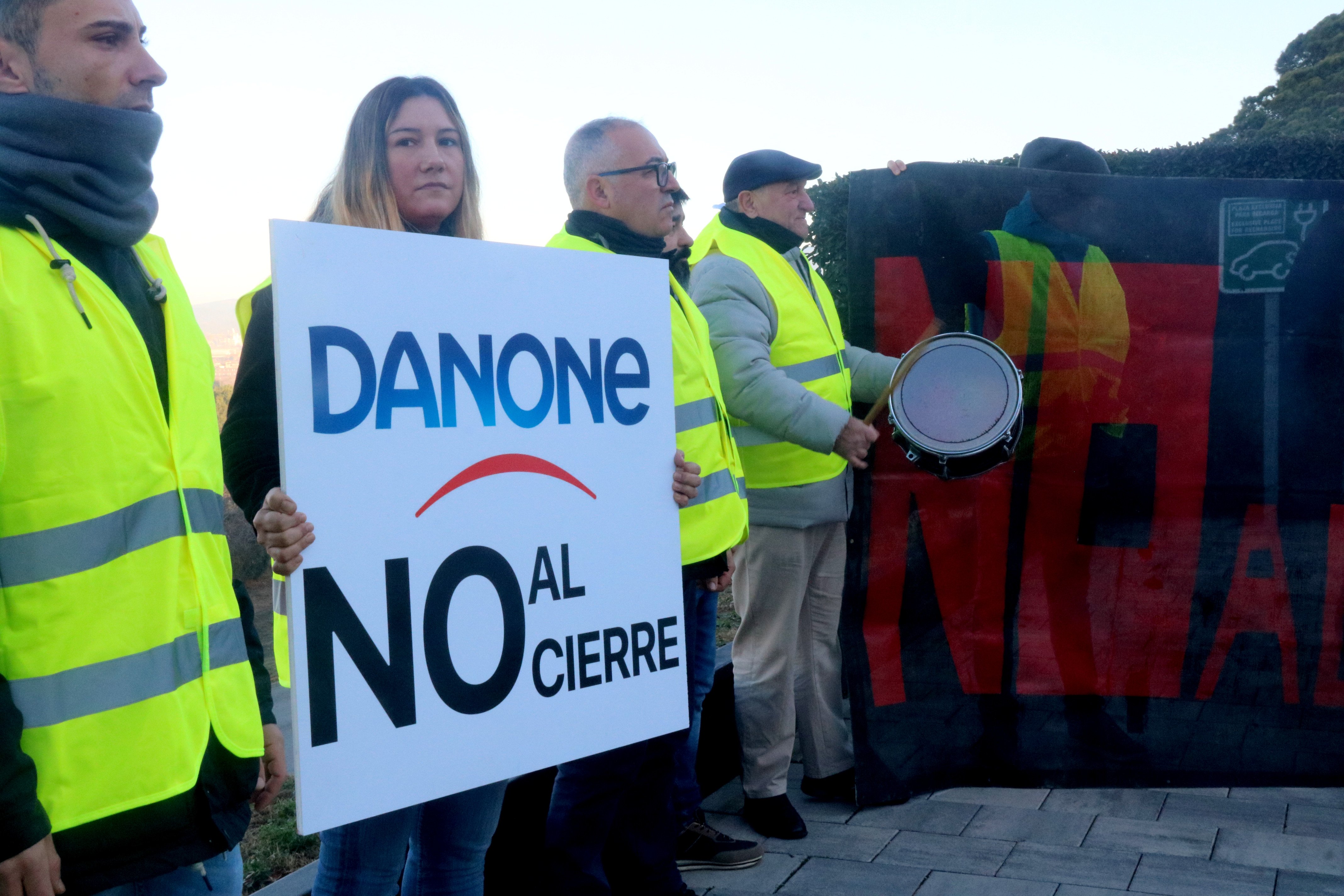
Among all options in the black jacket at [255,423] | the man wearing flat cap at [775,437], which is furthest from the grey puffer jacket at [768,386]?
the black jacket at [255,423]

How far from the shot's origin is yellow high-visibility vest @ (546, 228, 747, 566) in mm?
2818

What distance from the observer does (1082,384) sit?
13.1 feet

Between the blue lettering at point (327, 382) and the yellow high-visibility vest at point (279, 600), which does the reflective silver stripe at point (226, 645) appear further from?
the blue lettering at point (327, 382)

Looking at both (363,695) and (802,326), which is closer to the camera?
(363,695)

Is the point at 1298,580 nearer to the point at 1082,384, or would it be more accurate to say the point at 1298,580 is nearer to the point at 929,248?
the point at 1082,384

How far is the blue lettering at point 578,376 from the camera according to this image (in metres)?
2.23

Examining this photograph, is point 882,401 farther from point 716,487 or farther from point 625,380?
point 625,380

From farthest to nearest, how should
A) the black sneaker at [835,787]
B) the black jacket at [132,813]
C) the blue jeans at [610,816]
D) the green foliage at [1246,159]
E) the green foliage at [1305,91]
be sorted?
1. the green foliage at [1305,91]
2. the green foliage at [1246,159]
3. the black sneaker at [835,787]
4. the blue jeans at [610,816]
5. the black jacket at [132,813]

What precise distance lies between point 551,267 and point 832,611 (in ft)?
7.03

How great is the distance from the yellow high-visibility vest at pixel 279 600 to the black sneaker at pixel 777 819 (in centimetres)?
205

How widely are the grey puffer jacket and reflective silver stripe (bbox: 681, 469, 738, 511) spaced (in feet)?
1.60

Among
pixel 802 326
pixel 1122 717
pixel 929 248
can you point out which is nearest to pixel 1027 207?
pixel 929 248

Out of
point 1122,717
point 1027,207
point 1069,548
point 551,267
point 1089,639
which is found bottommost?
point 1122,717

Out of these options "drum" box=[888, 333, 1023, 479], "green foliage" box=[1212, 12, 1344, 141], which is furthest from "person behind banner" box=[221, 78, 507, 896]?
"green foliage" box=[1212, 12, 1344, 141]
